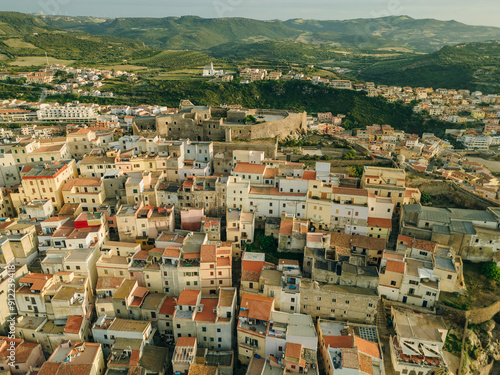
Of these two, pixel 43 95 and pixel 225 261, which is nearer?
Result: pixel 225 261

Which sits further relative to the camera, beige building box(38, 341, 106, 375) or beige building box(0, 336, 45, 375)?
beige building box(0, 336, 45, 375)

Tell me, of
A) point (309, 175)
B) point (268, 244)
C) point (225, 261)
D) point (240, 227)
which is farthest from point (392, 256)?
point (225, 261)

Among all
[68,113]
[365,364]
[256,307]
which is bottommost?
[365,364]

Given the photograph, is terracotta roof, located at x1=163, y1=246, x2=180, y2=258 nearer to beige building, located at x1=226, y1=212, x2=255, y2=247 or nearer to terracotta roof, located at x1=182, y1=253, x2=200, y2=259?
terracotta roof, located at x1=182, y1=253, x2=200, y2=259

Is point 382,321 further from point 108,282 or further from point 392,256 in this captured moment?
point 108,282

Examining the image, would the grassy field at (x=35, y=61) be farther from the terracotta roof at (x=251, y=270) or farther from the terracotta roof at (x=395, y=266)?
the terracotta roof at (x=395, y=266)

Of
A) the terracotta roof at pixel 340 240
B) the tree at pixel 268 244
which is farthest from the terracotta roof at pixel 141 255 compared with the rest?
the terracotta roof at pixel 340 240

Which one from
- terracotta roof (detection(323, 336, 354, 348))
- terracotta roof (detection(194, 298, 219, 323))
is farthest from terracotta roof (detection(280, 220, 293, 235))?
terracotta roof (detection(323, 336, 354, 348))
